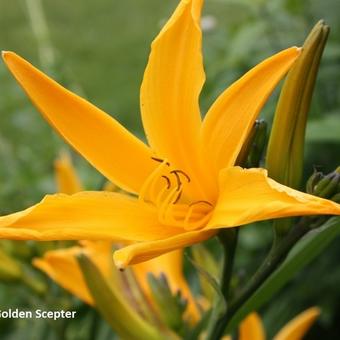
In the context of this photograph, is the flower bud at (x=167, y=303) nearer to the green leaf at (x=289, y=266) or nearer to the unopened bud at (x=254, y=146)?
the green leaf at (x=289, y=266)

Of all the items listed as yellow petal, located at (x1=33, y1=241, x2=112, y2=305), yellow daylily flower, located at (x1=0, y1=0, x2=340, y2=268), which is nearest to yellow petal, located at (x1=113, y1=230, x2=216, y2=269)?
yellow daylily flower, located at (x1=0, y1=0, x2=340, y2=268)

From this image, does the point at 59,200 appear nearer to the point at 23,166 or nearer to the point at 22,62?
the point at 22,62

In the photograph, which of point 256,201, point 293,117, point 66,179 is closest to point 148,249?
point 256,201

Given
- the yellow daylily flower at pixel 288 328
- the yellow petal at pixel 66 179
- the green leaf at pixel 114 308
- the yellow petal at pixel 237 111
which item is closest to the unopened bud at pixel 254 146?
the yellow petal at pixel 237 111

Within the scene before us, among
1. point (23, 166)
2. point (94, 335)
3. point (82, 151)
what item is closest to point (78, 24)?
point (23, 166)

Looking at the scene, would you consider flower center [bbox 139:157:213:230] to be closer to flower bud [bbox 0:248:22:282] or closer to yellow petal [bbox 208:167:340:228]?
yellow petal [bbox 208:167:340:228]

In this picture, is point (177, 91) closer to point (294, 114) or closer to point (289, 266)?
point (294, 114)
